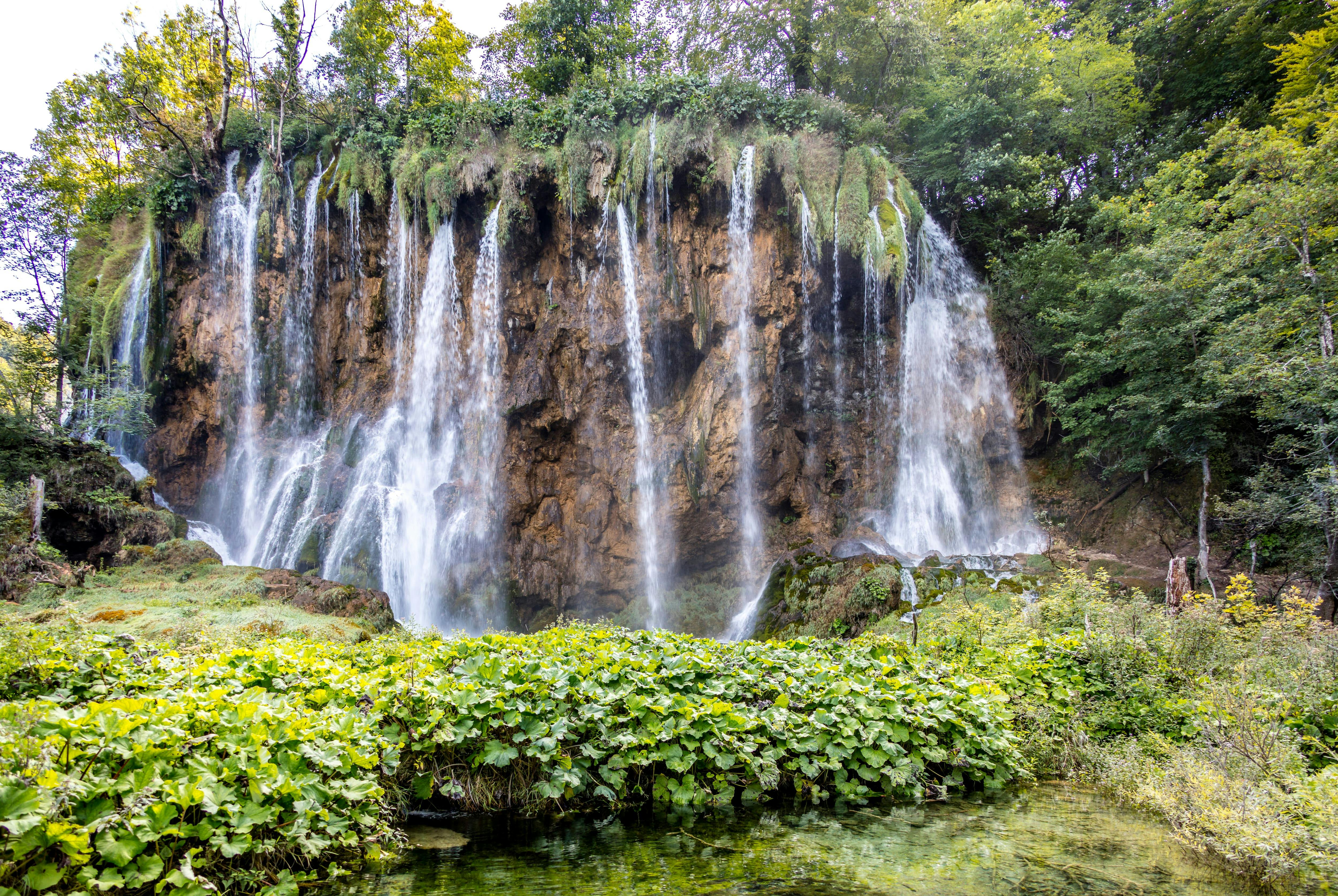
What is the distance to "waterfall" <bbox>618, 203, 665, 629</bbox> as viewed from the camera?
17.8 meters

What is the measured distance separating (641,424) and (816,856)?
15042 mm

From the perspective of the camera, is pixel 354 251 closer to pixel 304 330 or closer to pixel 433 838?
pixel 304 330

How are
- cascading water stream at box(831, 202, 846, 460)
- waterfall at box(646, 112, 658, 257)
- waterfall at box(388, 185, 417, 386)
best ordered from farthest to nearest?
1. waterfall at box(388, 185, 417, 386)
2. cascading water stream at box(831, 202, 846, 460)
3. waterfall at box(646, 112, 658, 257)

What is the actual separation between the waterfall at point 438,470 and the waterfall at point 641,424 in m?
3.70

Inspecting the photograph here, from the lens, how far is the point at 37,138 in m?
24.8

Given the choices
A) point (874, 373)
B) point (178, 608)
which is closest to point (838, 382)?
point (874, 373)

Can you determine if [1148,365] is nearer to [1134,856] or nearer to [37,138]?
[1134,856]

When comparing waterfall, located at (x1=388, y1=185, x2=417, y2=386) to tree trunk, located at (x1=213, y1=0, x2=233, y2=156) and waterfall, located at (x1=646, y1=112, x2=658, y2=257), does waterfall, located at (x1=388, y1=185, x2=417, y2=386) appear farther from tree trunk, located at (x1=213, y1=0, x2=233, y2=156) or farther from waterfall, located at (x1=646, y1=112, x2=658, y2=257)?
waterfall, located at (x1=646, y1=112, x2=658, y2=257)

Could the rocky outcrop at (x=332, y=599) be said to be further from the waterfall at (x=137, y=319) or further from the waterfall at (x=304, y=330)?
the waterfall at (x=137, y=319)

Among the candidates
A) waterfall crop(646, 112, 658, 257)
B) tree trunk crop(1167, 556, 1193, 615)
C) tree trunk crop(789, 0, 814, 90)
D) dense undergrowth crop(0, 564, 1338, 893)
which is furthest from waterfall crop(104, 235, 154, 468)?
tree trunk crop(1167, 556, 1193, 615)

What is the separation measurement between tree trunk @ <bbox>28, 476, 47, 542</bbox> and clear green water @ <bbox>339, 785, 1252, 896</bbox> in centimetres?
1251

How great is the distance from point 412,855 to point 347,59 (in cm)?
2716

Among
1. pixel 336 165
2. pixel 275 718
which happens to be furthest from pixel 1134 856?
pixel 336 165

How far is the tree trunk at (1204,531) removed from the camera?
45.1 ft
